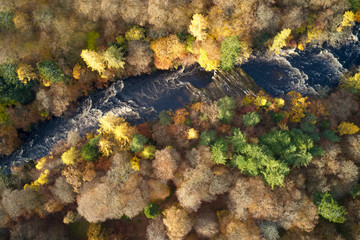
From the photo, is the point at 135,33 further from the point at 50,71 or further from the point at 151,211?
the point at 151,211

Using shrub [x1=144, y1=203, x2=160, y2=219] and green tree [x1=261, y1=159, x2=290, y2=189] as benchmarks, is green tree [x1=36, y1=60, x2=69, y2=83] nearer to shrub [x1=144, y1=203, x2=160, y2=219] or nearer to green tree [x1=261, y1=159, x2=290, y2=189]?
shrub [x1=144, y1=203, x2=160, y2=219]

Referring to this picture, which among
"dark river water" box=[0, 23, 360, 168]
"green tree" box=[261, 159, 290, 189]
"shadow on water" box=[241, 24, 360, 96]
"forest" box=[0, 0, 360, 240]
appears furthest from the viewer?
"shadow on water" box=[241, 24, 360, 96]

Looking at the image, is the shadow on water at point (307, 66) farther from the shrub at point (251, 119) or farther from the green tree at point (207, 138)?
the green tree at point (207, 138)

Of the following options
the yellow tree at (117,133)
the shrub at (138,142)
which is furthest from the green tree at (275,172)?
the yellow tree at (117,133)

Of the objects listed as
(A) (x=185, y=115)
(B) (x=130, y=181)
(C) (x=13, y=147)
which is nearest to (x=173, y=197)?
(B) (x=130, y=181)

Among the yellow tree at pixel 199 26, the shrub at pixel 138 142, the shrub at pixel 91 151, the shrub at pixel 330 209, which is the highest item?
the yellow tree at pixel 199 26

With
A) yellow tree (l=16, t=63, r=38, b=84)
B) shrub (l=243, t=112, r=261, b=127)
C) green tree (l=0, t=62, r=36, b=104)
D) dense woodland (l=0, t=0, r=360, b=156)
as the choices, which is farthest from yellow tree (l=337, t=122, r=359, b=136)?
green tree (l=0, t=62, r=36, b=104)

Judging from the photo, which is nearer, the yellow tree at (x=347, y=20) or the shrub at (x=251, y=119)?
the shrub at (x=251, y=119)

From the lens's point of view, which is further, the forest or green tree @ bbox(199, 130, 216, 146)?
green tree @ bbox(199, 130, 216, 146)
